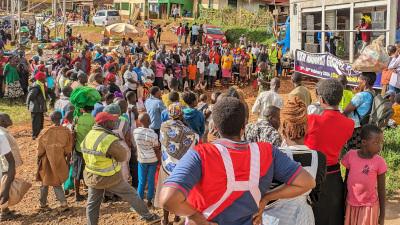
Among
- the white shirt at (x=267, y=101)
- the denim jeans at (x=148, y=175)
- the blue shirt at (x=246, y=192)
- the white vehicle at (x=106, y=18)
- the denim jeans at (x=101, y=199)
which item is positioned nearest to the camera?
the blue shirt at (x=246, y=192)

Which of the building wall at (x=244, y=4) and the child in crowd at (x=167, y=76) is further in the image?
the building wall at (x=244, y=4)

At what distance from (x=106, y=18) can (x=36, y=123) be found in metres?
27.0

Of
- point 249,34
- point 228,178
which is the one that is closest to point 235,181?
point 228,178

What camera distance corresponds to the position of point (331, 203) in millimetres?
3992

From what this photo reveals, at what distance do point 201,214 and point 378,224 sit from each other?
2.21 meters

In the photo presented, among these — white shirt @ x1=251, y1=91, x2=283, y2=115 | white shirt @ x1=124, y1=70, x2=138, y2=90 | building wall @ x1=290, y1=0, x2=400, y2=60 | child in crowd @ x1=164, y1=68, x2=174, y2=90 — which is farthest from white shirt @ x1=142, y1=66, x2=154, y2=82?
building wall @ x1=290, y1=0, x2=400, y2=60

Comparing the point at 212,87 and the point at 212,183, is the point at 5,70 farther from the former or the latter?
the point at 212,183

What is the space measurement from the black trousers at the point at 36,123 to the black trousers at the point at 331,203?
8088 millimetres

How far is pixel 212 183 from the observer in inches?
101

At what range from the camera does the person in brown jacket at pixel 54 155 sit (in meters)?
6.23

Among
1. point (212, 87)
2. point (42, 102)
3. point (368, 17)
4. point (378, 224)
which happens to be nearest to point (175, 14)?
point (212, 87)

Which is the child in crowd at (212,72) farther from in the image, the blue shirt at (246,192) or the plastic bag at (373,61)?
the blue shirt at (246,192)

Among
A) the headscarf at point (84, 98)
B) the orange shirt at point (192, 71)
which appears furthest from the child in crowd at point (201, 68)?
the headscarf at point (84, 98)

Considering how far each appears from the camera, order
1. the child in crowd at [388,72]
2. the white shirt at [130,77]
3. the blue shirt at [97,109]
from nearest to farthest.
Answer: the blue shirt at [97,109] → the child in crowd at [388,72] → the white shirt at [130,77]
